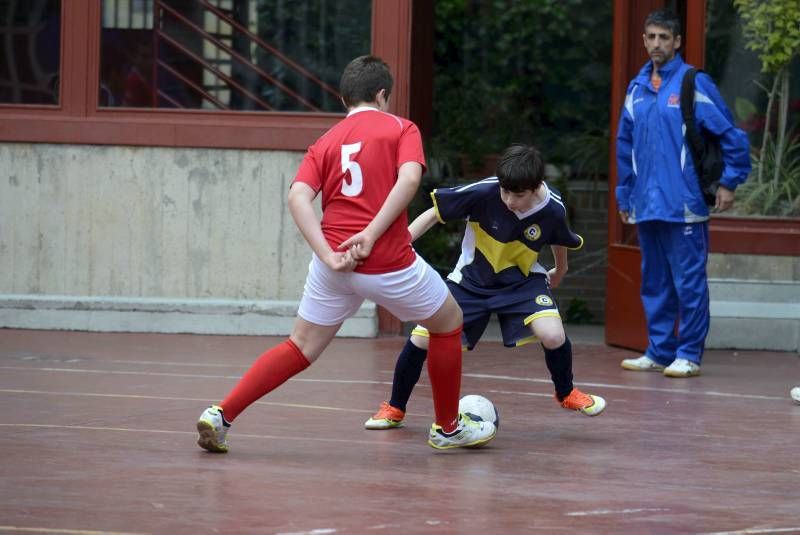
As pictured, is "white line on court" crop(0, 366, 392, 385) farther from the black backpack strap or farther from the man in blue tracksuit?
the black backpack strap

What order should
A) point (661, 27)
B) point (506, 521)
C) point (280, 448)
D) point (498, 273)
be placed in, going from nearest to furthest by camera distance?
point (506, 521) → point (280, 448) → point (498, 273) → point (661, 27)

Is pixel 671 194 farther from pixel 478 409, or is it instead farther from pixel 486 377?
pixel 478 409

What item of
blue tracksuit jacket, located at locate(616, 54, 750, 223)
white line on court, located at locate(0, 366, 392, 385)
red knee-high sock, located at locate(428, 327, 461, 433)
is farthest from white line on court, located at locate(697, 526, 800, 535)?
blue tracksuit jacket, located at locate(616, 54, 750, 223)

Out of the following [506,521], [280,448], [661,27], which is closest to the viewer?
[506,521]

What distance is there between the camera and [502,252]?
732cm

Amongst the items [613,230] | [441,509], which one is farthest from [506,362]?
[441,509]

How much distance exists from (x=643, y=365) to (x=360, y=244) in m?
4.23

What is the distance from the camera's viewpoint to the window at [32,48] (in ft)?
38.0

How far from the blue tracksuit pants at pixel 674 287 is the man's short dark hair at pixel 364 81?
12.6 feet

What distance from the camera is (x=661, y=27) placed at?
9.74m

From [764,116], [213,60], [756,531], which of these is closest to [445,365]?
[756,531]

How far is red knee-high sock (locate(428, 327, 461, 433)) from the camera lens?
21.9 feet

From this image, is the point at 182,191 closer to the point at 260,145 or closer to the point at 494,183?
the point at 260,145

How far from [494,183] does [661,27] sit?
10.0 feet
